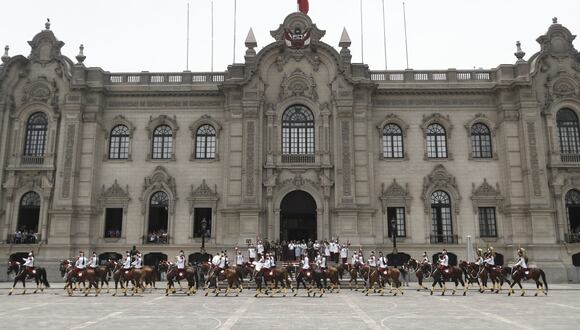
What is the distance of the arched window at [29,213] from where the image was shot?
36484 millimetres

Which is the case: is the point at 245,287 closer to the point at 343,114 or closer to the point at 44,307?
the point at 44,307

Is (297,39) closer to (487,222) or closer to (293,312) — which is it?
(487,222)

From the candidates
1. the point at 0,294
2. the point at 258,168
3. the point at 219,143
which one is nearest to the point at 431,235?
the point at 258,168

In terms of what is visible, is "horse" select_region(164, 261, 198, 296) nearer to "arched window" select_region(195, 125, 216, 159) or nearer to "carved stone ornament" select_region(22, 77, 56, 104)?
"arched window" select_region(195, 125, 216, 159)

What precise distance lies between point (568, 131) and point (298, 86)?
67.9 ft

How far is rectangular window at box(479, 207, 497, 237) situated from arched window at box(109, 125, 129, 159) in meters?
27.3

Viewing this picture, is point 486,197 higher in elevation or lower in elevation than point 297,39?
lower

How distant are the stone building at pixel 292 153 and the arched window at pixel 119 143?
11 cm

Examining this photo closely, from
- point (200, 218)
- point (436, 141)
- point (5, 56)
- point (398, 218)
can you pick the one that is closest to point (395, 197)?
point (398, 218)

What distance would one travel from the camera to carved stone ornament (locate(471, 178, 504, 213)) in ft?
119

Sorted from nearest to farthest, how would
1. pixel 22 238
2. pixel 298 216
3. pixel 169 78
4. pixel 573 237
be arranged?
pixel 573 237, pixel 22 238, pixel 298 216, pixel 169 78

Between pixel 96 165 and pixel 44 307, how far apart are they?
19.7 meters

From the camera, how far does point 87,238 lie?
3581 centimetres

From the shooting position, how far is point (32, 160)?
3722 cm
